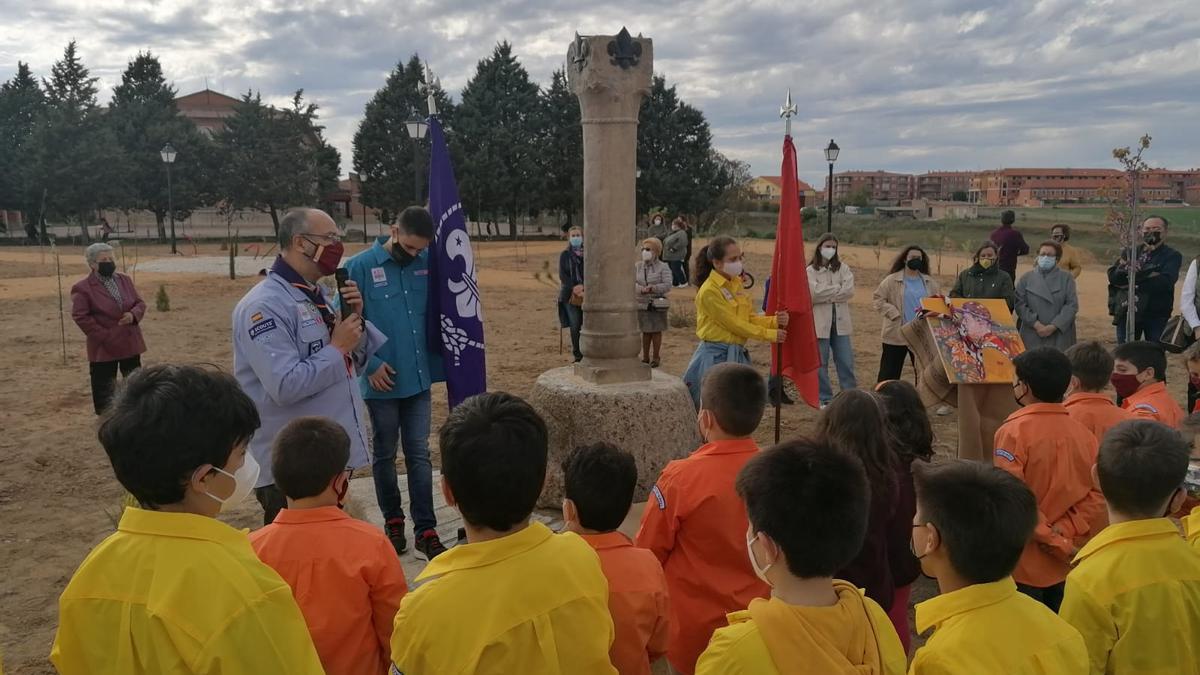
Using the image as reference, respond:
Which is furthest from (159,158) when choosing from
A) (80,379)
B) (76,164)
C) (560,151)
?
(80,379)

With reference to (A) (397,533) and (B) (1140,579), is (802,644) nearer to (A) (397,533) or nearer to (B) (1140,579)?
(B) (1140,579)

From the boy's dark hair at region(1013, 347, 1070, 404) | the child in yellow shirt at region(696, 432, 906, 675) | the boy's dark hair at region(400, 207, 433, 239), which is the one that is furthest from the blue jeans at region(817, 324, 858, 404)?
the child in yellow shirt at region(696, 432, 906, 675)

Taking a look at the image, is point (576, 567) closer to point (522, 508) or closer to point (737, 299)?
point (522, 508)

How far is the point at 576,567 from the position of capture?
200 cm

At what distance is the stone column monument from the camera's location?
5000mm

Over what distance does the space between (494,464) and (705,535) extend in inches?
42.4

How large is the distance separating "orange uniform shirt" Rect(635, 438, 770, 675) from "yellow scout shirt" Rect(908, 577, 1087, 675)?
0.93 meters

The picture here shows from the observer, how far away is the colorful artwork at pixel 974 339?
5.59m

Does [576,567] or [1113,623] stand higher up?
[576,567]

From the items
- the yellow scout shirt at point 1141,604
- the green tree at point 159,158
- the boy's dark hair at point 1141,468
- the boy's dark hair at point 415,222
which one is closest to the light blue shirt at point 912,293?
the boy's dark hair at point 415,222

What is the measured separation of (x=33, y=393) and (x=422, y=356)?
724 cm

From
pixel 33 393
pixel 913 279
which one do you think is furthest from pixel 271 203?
pixel 913 279

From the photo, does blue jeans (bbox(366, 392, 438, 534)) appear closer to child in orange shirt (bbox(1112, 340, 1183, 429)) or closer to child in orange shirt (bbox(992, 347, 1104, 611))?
child in orange shirt (bbox(992, 347, 1104, 611))

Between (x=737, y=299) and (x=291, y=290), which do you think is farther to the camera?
(x=737, y=299)
